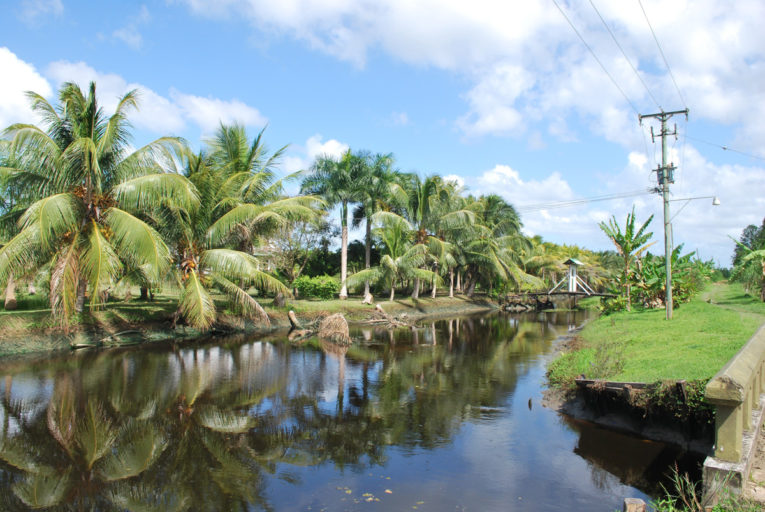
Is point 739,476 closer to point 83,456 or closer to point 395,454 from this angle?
point 395,454

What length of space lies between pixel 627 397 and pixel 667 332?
23.4 feet

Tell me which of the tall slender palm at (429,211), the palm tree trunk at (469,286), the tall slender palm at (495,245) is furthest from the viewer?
the palm tree trunk at (469,286)

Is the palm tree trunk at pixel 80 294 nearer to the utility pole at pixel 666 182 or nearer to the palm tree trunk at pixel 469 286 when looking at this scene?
the utility pole at pixel 666 182

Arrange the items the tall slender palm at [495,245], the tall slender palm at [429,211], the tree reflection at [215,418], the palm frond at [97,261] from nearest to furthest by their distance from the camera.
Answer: the tree reflection at [215,418]
the palm frond at [97,261]
the tall slender palm at [429,211]
the tall slender palm at [495,245]

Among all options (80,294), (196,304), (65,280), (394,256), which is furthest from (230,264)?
(394,256)

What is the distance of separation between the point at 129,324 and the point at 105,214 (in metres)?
4.48

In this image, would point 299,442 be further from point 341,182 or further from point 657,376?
point 341,182

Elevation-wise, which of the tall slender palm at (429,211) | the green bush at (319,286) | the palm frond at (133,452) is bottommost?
the palm frond at (133,452)

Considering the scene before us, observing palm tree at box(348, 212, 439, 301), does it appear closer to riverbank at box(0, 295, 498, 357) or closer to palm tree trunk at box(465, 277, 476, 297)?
riverbank at box(0, 295, 498, 357)

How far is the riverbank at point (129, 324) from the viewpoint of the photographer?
1628cm

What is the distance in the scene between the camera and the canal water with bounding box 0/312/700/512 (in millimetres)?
6855

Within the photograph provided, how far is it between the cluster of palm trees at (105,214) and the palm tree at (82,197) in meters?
0.03

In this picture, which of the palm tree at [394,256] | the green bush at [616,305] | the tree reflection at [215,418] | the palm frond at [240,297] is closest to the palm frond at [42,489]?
the tree reflection at [215,418]

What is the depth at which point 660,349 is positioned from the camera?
11.9 metres
